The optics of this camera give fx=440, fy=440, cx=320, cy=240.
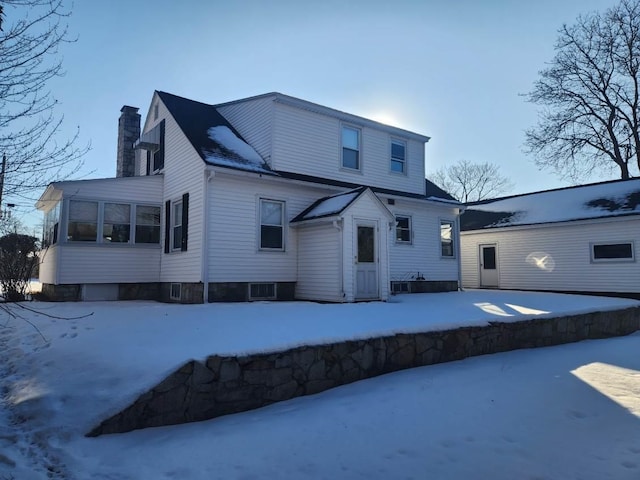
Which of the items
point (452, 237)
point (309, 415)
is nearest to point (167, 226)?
point (309, 415)

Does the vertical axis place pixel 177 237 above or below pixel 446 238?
below

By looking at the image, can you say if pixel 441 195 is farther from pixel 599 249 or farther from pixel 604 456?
pixel 604 456

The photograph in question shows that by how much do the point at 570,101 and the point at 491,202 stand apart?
11.3m

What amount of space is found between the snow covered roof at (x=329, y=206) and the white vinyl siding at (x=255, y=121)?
1.90m

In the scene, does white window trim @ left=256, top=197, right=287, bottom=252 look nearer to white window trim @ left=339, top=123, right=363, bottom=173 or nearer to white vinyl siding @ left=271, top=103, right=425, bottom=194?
white vinyl siding @ left=271, top=103, right=425, bottom=194

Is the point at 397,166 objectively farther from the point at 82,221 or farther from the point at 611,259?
the point at 82,221

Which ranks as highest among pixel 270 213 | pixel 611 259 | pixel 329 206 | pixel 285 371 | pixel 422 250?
pixel 329 206

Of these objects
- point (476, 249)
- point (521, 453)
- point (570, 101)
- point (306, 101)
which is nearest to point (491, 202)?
point (476, 249)

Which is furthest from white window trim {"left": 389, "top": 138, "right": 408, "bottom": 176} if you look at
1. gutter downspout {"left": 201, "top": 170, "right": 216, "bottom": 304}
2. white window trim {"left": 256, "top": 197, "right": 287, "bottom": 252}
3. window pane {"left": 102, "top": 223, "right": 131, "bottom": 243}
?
window pane {"left": 102, "top": 223, "right": 131, "bottom": 243}

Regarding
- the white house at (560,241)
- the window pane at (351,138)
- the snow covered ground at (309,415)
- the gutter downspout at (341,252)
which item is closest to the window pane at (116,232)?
the snow covered ground at (309,415)

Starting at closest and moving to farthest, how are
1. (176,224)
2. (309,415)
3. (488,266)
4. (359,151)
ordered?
(309,415), (176,224), (359,151), (488,266)

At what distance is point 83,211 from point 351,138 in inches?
335

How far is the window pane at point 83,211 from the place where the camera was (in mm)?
12195

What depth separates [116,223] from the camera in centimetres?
1278
